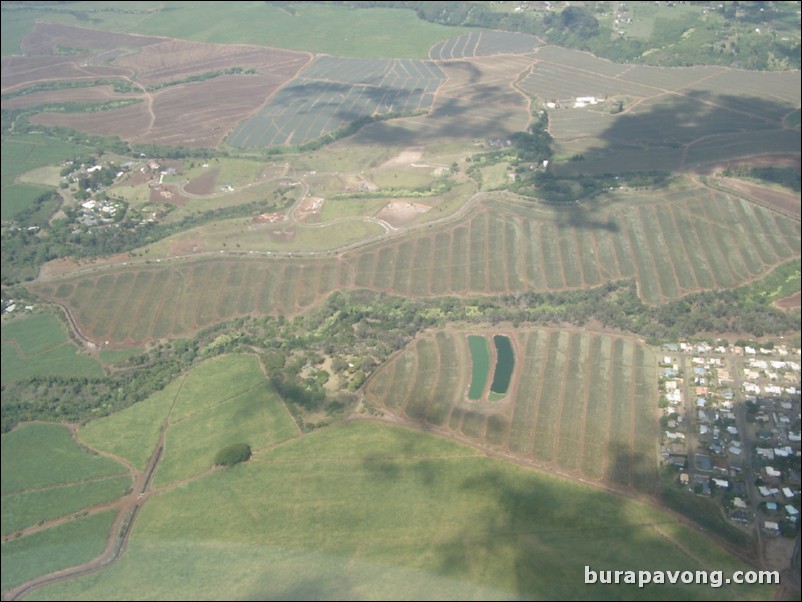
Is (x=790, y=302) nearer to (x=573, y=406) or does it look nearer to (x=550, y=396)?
(x=573, y=406)

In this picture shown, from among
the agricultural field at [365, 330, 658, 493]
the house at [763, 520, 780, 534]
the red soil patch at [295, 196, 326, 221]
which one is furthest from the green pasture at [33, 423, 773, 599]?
the red soil patch at [295, 196, 326, 221]

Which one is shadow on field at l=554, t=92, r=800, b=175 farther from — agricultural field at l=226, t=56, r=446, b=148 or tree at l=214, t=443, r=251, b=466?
tree at l=214, t=443, r=251, b=466

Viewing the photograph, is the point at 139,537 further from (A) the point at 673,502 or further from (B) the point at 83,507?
(A) the point at 673,502

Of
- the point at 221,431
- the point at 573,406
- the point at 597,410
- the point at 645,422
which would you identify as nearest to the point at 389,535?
the point at 221,431

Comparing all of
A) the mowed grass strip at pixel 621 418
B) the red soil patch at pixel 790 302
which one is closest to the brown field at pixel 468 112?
the red soil patch at pixel 790 302

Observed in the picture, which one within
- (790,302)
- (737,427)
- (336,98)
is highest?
(336,98)

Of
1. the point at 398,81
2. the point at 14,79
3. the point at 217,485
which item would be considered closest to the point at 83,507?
the point at 217,485

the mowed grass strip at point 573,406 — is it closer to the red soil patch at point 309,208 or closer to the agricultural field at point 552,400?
the agricultural field at point 552,400
